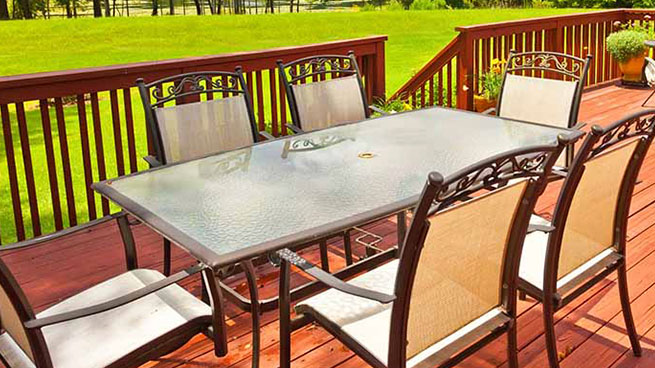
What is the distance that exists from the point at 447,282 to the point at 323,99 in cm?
207

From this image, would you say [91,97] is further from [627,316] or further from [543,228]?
[627,316]

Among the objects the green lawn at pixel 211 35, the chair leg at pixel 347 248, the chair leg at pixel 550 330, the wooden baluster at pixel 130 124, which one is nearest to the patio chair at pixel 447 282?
the chair leg at pixel 550 330

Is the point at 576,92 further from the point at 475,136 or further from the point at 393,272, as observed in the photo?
the point at 393,272

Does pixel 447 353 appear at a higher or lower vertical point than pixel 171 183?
lower

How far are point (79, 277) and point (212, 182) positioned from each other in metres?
1.27

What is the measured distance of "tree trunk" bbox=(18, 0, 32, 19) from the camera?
20953 millimetres

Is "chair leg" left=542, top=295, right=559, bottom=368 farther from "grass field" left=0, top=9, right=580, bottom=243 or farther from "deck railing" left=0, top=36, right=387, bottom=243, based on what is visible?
"grass field" left=0, top=9, right=580, bottom=243

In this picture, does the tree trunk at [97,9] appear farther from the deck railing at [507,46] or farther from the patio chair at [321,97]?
the patio chair at [321,97]

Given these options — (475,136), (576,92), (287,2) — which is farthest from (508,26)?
(287,2)

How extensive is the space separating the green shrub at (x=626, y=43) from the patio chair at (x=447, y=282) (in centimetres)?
680

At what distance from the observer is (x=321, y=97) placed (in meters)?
3.79

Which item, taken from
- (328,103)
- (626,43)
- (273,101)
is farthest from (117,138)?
(626,43)

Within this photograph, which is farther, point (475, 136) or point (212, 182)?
point (475, 136)

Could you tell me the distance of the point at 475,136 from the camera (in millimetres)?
3084
